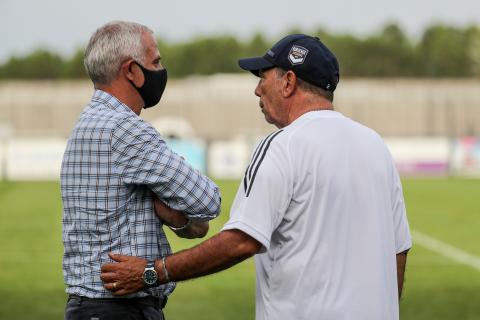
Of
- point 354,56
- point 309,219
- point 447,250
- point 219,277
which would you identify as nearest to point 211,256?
point 309,219

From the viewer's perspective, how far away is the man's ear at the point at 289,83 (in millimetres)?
3988

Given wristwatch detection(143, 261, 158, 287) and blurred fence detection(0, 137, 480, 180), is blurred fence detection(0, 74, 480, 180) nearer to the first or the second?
blurred fence detection(0, 137, 480, 180)

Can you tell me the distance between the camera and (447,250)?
16.0 meters

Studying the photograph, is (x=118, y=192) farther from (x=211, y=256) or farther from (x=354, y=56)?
(x=354, y=56)

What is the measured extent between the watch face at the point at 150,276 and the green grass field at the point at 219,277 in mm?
6254

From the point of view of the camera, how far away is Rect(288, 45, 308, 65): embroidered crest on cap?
13.0 ft

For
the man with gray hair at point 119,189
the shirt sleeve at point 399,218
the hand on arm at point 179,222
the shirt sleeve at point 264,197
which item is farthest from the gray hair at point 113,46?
the shirt sleeve at point 399,218

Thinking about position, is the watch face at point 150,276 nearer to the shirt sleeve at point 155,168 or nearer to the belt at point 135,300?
the belt at point 135,300

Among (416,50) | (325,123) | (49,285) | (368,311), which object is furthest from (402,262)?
(416,50)

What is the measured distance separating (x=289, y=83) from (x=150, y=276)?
867 mm

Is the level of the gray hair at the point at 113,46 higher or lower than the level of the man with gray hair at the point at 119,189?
higher

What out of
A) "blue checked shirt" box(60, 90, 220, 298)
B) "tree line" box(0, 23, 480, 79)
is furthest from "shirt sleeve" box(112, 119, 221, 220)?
"tree line" box(0, 23, 480, 79)

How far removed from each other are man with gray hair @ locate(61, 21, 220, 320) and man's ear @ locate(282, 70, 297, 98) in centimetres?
44

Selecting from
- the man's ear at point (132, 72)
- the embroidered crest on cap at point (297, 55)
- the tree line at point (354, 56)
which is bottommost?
the tree line at point (354, 56)
